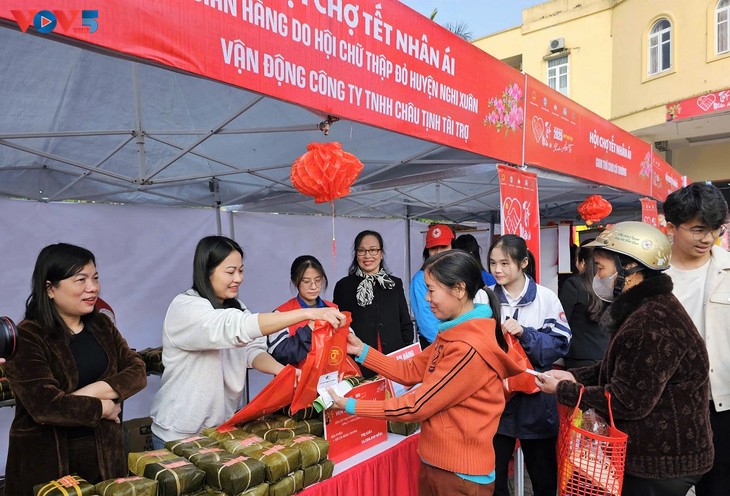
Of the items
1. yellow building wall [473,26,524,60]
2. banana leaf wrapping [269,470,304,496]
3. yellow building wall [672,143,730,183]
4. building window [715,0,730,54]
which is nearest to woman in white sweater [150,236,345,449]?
banana leaf wrapping [269,470,304,496]

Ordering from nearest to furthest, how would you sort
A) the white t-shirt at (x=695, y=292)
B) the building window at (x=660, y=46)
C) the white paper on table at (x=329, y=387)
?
the white paper on table at (x=329, y=387), the white t-shirt at (x=695, y=292), the building window at (x=660, y=46)

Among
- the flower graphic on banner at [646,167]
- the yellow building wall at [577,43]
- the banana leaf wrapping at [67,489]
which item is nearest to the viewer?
the banana leaf wrapping at [67,489]

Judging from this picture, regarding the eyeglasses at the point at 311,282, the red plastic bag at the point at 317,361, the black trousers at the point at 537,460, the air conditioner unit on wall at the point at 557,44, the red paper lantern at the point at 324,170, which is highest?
the air conditioner unit on wall at the point at 557,44

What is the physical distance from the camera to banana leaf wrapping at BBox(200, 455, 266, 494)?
146 cm

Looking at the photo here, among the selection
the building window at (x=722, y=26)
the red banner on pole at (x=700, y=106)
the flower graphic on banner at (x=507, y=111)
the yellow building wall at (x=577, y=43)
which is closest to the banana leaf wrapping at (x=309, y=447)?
the flower graphic on banner at (x=507, y=111)

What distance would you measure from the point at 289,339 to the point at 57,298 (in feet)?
3.94

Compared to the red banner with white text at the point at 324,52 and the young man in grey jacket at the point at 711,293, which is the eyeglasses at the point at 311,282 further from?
the young man in grey jacket at the point at 711,293

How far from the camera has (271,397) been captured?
1.87 m

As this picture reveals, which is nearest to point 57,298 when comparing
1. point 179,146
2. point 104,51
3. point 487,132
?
point 104,51

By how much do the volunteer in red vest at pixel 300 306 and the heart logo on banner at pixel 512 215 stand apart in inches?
53.2

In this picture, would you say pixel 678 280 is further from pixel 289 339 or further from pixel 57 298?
pixel 57 298

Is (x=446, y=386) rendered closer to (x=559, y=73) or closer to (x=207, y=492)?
(x=207, y=492)

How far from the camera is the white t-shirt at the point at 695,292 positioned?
6.58 feet

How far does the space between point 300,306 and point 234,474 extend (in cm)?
154
